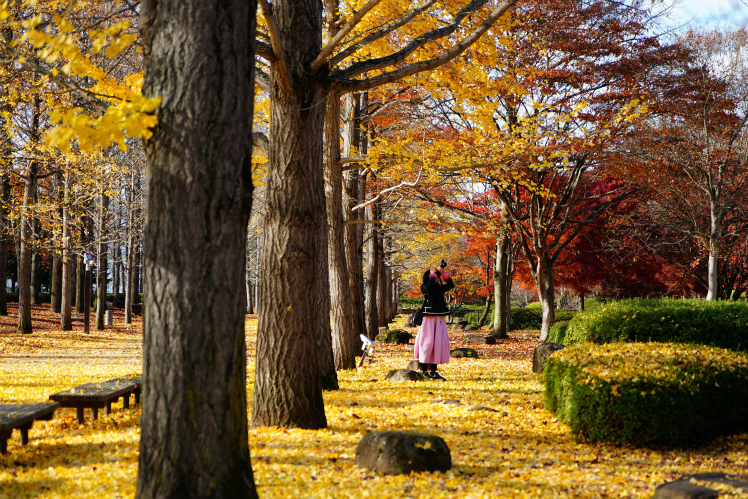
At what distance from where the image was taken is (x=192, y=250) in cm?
304

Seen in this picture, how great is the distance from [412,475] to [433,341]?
506 centimetres

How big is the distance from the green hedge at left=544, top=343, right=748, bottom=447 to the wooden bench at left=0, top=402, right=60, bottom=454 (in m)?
4.78

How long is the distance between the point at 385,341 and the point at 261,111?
8862 millimetres

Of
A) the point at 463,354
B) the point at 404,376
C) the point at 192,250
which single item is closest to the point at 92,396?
the point at 192,250

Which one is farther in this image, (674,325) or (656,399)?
(674,325)

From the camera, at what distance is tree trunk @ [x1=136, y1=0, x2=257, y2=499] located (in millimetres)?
3041

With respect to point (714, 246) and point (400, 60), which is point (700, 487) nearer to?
point (400, 60)

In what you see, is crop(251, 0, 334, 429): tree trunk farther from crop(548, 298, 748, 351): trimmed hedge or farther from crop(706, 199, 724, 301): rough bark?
crop(706, 199, 724, 301): rough bark

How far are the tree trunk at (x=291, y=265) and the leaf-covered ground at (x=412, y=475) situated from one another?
1.01ft

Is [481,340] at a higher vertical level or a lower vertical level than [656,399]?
lower

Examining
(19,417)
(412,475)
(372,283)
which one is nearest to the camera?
(412,475)

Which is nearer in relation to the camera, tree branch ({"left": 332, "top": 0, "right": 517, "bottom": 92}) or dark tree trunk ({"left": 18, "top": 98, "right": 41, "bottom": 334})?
tree branch ({"left": 332, "top": 0, "right": 517, "bottom": 92})

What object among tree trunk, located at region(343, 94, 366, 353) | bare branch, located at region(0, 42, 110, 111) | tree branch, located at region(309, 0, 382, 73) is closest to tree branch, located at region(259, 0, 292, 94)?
tree branch, located at region(309, 0, 382, 73)

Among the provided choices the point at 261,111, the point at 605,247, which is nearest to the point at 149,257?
the point at 261,111
